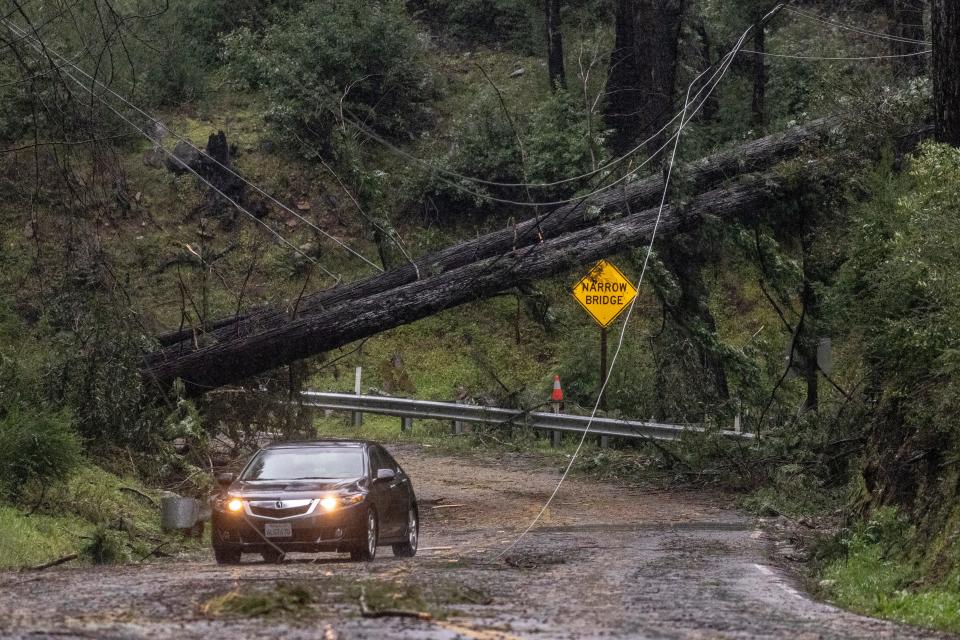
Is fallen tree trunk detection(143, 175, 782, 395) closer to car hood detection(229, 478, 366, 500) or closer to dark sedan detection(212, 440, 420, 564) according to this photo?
dark sedan detection(212, 440, 420, 564)

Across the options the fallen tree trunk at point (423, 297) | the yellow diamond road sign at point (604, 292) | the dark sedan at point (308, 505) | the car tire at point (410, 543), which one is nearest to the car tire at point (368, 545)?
the dark sedan at point (308, 505)

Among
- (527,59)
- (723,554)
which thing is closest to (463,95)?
(527,59)

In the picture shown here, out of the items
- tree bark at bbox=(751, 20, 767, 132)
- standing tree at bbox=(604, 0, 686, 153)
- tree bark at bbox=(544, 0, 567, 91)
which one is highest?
tree bark at bbox=(544, 0, 567, 91)

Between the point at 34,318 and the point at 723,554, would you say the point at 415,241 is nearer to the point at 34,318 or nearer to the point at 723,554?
the point at 34,318

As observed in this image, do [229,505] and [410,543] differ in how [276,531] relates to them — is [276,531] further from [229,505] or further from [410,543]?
[410,543]

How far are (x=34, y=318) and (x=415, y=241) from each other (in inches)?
375

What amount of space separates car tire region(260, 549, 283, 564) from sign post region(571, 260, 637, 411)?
11.8 meters

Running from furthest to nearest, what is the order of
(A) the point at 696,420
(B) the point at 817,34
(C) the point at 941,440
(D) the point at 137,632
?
(B) the point at 817,34
(A) the point at 696,420
(C) the point at 941,440
(D) the point at 137,632

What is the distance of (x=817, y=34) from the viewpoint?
1486 inches

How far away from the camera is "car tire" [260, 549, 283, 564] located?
546 inches

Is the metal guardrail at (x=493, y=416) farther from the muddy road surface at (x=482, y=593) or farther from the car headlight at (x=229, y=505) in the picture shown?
the car headlight at (x=229, y=505)

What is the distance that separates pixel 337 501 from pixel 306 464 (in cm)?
107

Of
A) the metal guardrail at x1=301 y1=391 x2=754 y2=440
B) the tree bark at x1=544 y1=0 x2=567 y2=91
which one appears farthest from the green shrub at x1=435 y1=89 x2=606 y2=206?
→ the metal guardrail at x1=301 y1=391 x2=754 y2=440

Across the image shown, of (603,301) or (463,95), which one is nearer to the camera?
(603,301)
